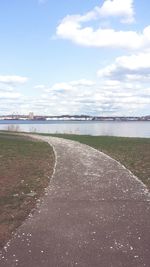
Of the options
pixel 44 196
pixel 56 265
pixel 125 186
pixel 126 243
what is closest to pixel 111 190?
pixel 125 186

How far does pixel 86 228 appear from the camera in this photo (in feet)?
27.3

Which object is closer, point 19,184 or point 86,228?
point 86,228

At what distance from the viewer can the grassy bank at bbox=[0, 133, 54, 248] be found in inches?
359

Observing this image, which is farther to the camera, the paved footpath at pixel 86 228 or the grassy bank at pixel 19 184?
the grassy bank at pixel 19 184

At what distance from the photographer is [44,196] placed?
37.0 ft

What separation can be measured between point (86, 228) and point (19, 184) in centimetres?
545

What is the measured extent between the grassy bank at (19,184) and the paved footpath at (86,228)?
295 mm

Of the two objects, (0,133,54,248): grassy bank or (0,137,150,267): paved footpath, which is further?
(0,133,54,248): grassy bank

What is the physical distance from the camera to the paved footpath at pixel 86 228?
22.2 ft

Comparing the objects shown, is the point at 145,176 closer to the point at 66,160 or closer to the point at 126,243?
the point at 66,160

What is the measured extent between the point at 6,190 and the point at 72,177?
273 centimetres

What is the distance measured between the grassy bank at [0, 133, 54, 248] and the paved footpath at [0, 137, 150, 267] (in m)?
0.29

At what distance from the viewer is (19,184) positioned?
43.8ft

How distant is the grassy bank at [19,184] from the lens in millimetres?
9117
